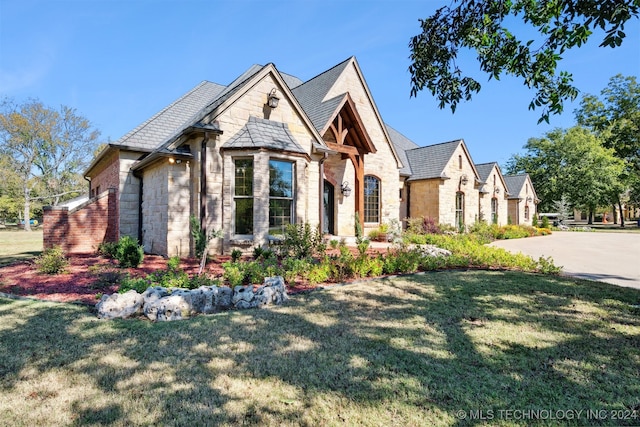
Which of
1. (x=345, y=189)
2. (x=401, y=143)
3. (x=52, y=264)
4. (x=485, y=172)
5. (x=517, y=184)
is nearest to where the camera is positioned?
(x=52, y=264)

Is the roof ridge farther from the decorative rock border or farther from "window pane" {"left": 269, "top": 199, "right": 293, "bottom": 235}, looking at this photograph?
Result: the decorative rock border

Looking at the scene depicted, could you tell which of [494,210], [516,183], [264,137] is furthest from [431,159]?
[516,183]

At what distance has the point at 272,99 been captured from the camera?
1073 cm

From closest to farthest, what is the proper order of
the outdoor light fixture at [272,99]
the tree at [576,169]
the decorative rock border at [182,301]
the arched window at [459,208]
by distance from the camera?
the decorative rock border at [182,301] < the outdoor light fixture at [272,99] < the arched window at [459,208] < the tree at [576,169]

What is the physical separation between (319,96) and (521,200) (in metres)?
27.2

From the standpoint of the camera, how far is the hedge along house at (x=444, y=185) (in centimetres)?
2122

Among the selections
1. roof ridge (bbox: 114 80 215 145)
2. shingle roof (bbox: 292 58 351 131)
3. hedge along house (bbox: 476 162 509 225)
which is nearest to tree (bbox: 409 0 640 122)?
shingle roof (bbox: 292 58 351 131)

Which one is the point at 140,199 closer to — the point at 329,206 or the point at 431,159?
the point at 329,206

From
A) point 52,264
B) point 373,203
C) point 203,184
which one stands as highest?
point 203,184

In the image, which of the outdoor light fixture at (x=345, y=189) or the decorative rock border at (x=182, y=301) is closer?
the decorative rock border at (x=182, y=301)

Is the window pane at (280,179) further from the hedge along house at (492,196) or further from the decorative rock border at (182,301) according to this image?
the hedge along house at (492,196)

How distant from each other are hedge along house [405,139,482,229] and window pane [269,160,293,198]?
13.4 meters

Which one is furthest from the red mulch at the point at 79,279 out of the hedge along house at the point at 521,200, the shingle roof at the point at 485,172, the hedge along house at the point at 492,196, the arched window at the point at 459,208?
the hedge along house at the point at 521,200

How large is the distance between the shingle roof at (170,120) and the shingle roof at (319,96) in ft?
15.2
